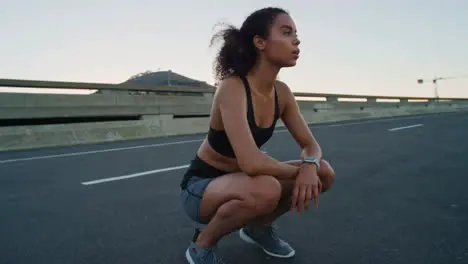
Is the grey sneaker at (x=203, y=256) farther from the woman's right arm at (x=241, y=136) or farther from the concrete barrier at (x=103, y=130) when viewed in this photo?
the concrete barrier at (x=103, y=130)

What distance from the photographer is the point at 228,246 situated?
2.77 meters

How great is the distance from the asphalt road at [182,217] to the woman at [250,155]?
31cm

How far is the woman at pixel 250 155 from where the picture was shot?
87.9 inches

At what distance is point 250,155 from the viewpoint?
7.26ft

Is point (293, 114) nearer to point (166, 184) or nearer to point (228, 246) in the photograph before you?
point (228, 246)

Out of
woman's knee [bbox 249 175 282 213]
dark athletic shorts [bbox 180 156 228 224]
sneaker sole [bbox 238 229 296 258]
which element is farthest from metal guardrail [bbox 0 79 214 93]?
woman's knee [bbox 249 175 282 213]

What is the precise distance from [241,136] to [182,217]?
5.26ft

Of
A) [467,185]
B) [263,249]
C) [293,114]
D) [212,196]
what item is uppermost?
[293,114]

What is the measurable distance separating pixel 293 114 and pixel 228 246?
3.46 ft

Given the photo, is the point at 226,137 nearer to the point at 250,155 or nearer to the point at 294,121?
the point at 250,155

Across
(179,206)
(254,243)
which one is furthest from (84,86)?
(254,243)

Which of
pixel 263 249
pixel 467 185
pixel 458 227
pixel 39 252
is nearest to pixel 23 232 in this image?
pixel 39 252

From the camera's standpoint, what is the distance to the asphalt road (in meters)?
2.62

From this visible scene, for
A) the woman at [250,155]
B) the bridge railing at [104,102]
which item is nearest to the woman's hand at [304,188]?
the woman at [250,155]
